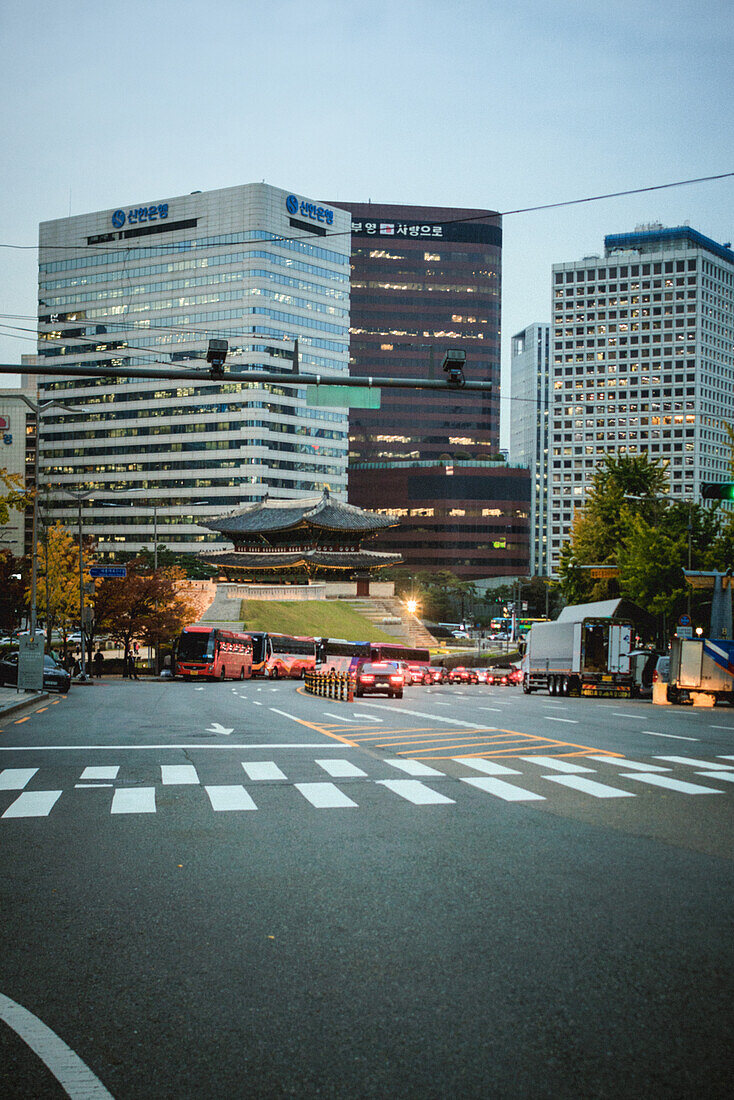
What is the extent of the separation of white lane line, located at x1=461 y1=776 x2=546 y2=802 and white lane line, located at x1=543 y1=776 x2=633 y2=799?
755 mm

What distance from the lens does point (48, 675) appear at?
1512 inches

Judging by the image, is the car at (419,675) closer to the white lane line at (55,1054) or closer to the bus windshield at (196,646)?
the bus windshield at (196,646)

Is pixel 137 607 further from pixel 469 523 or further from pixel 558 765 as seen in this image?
pixel 469 523

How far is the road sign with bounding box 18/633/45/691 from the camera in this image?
33344 mm

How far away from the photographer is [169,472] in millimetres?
151375

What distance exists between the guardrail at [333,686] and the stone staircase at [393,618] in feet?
→ 173

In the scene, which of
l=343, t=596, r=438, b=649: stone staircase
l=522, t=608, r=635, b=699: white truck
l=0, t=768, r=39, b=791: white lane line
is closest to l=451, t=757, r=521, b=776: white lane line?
l=0, t=768, r=39, b=791: white lane line

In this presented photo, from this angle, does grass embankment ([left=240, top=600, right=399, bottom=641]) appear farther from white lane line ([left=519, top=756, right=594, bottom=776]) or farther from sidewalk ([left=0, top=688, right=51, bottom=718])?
white lane line ([left=519, top=756, right=594, bottom=776])

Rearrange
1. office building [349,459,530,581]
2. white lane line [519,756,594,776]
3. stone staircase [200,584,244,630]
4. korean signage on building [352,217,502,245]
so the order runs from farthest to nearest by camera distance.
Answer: korean signage on building [352,217,502,245] → office building [349,459,530,581] → stone staircase [200,584,244,630] → white lane line [519,756,594,776]

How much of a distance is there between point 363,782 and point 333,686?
2548 cm

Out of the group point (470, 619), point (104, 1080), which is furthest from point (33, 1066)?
point (470, 619)

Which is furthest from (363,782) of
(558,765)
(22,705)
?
(22,705)

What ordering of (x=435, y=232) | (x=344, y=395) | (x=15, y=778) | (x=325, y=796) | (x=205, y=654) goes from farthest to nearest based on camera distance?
(x=435, y=232)
(x=205, y=654)
(x=344, y=395)
(x=15, y=778)
(x=325, y=796)

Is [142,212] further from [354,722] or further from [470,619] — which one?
[354,722]
